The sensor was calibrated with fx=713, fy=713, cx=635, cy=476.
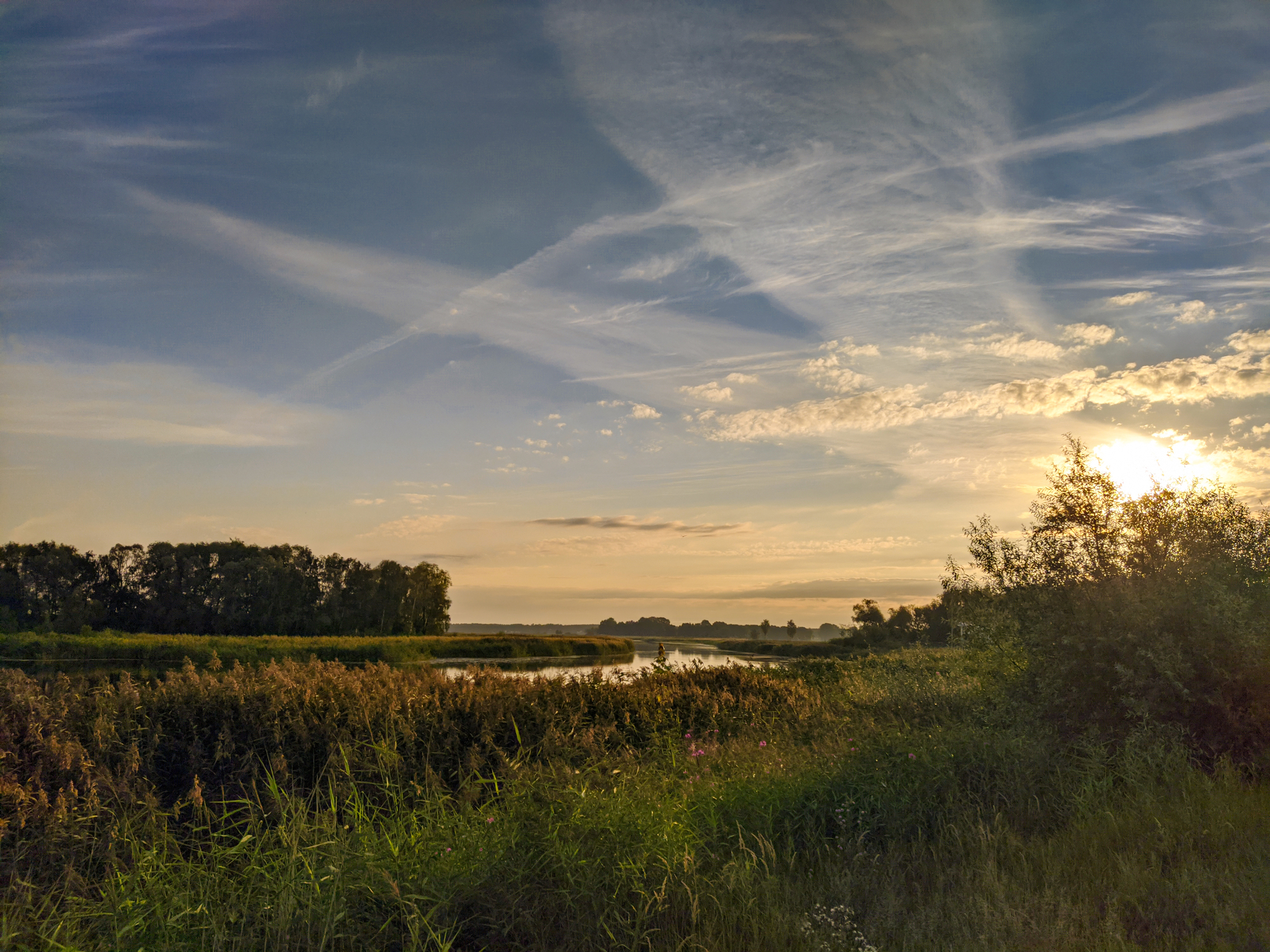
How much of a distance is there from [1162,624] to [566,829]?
274 inches

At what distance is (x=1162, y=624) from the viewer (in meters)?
7.68

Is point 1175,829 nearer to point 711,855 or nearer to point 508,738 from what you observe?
point 711,855

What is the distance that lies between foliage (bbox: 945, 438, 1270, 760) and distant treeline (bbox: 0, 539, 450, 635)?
51.0m

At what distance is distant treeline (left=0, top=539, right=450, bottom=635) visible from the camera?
45.9m

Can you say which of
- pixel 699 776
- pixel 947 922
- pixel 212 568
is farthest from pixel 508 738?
pixel 212 568

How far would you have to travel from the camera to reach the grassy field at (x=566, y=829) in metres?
3.80

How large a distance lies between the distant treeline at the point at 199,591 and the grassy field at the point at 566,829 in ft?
153

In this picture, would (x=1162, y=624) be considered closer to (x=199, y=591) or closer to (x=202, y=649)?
(x=202, y=649)

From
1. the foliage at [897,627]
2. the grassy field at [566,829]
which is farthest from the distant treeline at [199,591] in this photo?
the grassy field at [566,829]

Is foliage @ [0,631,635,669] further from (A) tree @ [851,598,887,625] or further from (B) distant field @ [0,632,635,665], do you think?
(A) tree @ [851,598,887,625]

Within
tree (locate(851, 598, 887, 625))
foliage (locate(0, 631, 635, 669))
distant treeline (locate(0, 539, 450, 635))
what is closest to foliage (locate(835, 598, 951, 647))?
tree (locate(851, 598, 887, 625))

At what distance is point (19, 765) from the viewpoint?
214 inches

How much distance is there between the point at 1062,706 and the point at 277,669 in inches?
359

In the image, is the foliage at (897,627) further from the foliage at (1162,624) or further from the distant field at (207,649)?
the distant field at (207,649)
